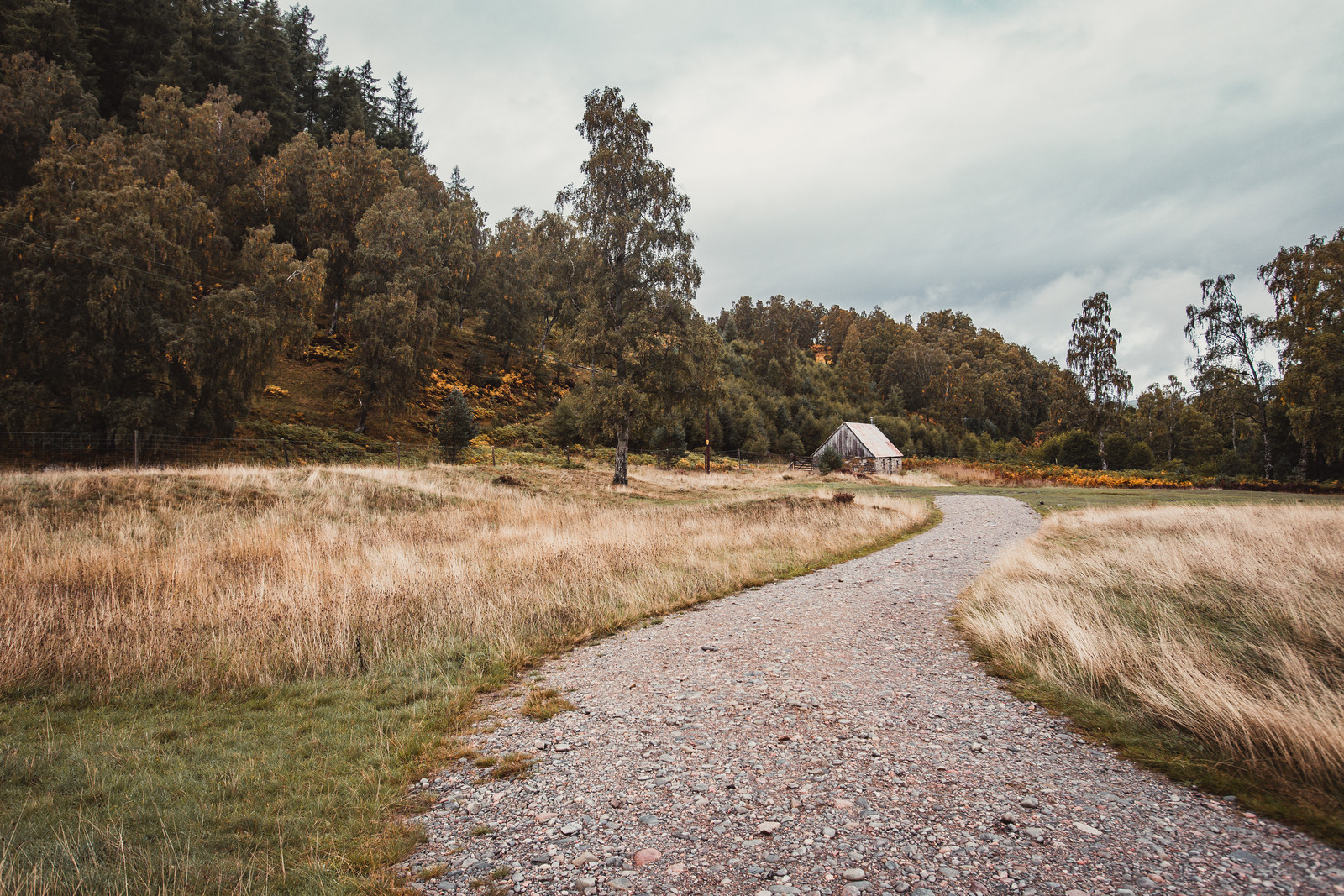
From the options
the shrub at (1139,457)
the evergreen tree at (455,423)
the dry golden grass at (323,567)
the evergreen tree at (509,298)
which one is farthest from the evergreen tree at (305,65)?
the shrub at (1139,457)

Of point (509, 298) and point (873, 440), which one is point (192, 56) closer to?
point (509, 298)

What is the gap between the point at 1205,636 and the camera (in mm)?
6188

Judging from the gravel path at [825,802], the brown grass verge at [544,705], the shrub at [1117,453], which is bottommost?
the brown grass verge at [544,705]

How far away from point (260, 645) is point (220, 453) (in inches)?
1049

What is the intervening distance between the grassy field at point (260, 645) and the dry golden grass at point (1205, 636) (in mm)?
4964

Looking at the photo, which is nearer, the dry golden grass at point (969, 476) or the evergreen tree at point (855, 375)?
the dry golden grass at point (969, 476)

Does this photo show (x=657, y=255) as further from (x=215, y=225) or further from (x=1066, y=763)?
(x=1066, y=763)

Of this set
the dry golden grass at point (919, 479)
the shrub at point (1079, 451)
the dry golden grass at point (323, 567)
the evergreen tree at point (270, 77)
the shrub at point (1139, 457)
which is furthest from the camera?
the shrub at point (1139, 457)

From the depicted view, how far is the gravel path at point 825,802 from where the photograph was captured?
9.29 feet

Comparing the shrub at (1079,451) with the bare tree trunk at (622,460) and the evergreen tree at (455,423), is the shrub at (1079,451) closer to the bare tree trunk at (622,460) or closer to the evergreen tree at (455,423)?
the bare tree trunk at (622,460)

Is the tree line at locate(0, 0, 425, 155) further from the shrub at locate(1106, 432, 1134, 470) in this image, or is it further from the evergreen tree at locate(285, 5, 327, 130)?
the shrub at locate(1106, 432, 1134, 470)

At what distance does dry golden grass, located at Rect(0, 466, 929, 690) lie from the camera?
6.71m

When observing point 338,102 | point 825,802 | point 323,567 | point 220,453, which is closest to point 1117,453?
point 825,802

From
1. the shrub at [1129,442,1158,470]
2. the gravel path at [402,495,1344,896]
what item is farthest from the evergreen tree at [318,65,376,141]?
the shrub at [1129,442,1158,470]
